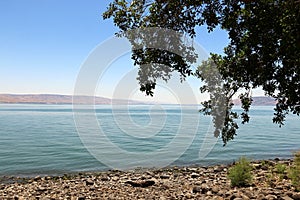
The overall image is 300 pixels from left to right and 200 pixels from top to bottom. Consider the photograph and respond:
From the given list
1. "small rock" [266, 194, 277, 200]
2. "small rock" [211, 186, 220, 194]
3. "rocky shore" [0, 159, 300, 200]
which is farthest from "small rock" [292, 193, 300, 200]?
"small rock" [211, 186, 220, 194]

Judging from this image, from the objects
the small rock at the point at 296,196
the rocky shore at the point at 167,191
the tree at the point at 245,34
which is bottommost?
the rocky shore at the point at 167,191

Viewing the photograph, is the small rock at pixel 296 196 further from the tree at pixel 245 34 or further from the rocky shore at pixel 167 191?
the tree at pixel 245 34

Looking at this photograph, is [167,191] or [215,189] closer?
[215,189]

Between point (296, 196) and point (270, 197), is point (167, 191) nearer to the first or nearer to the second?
point (270, 197)

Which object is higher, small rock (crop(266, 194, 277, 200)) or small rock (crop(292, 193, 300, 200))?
small rock (crop(292, 193, 300, 200))

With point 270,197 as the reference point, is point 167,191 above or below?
below

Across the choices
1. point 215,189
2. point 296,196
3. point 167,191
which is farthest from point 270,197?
point 167,191

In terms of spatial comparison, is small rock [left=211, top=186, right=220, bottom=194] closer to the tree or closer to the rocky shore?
the rocky shore

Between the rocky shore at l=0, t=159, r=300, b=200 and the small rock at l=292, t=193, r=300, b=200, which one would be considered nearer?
the small rock at l=292, t=193, r=300, b=200

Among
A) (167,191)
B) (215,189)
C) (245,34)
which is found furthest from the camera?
(167,191)

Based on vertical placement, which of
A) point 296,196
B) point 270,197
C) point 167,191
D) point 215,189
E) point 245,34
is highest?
point 245,34

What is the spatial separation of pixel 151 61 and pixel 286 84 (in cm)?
418

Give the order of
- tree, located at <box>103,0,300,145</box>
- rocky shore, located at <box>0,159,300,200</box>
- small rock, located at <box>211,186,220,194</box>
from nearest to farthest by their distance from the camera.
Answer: tree, located at <box>103,0,300,145</box>, rocky shore, located at <box>0,159,300,200</box>, small rock, located at <box>211,186,220,194</box>

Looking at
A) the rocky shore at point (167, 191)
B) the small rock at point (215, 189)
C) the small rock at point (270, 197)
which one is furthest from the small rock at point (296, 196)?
the small rock at point (215, 189)
